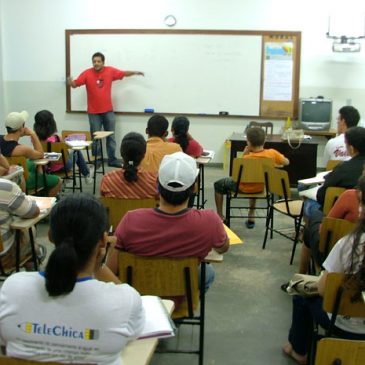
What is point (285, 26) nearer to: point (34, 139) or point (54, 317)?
point (34, 139)

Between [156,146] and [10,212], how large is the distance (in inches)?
59.6

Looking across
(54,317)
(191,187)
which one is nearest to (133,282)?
(191,187)

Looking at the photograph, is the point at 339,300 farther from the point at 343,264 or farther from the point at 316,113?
the point at 316,113

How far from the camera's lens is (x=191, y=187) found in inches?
88.9

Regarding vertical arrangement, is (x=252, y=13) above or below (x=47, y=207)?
above

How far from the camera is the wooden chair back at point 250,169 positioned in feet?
14.1

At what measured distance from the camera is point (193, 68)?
7324 millimetres

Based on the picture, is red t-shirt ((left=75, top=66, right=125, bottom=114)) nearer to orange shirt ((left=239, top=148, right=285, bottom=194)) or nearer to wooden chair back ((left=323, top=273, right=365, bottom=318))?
orange shirt ((left=239, top=148, right=285, bottom=194))

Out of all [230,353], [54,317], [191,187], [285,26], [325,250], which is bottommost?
[230,353]

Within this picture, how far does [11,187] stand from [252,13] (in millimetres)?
5339

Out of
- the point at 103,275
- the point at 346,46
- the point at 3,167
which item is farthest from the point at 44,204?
the point at 346,46

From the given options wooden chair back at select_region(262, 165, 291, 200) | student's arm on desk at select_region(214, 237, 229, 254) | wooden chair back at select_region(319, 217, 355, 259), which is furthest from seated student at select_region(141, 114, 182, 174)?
student's arm on desk at select_region(214, 237, 229, 254)

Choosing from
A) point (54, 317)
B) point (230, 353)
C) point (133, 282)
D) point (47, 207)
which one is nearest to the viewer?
point (54, 317)

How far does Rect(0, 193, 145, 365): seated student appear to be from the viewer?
1300 millimetres
